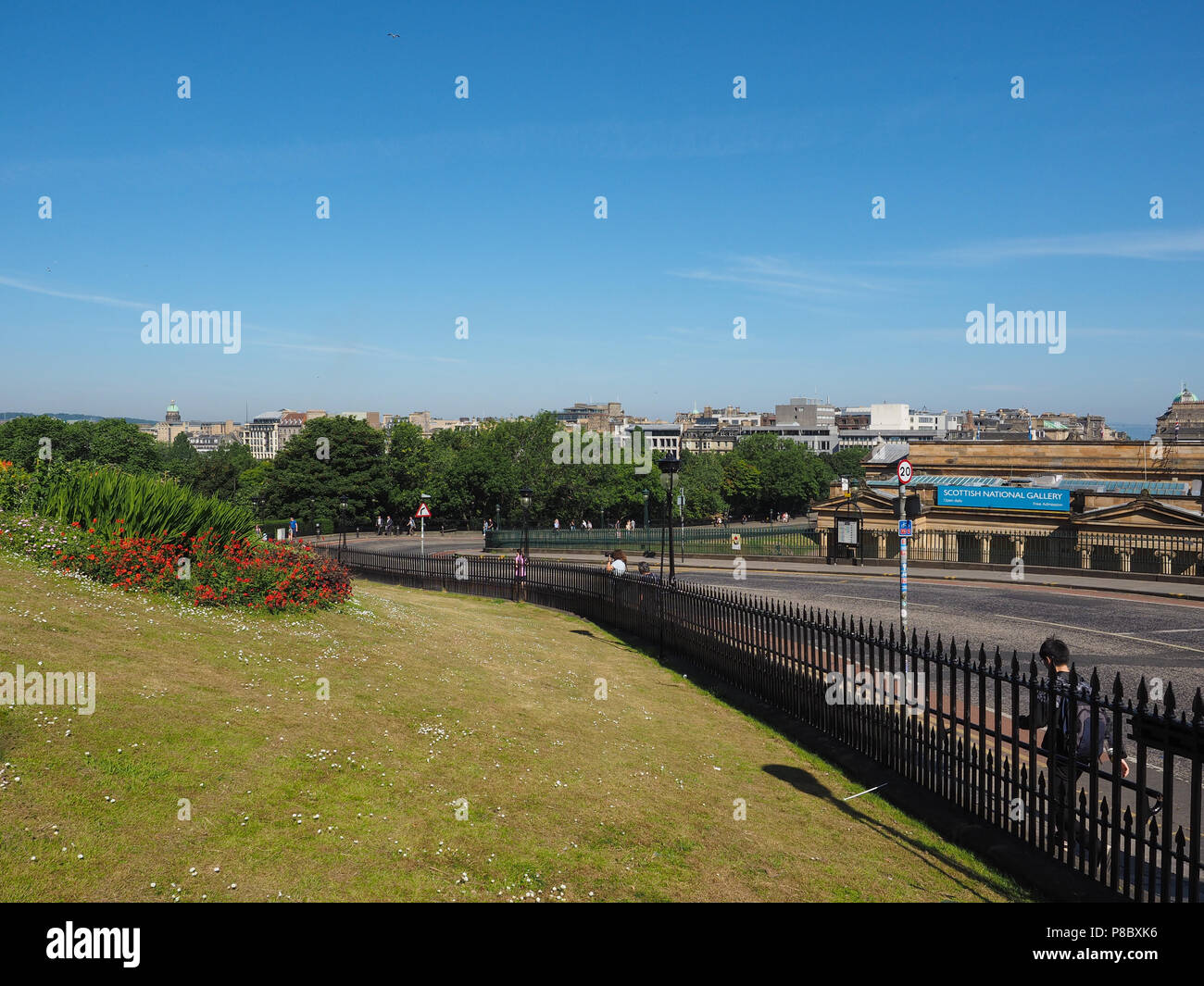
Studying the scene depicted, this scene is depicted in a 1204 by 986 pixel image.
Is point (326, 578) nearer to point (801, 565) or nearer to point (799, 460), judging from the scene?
point (801, 565)

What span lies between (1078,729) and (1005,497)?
36.4 metres

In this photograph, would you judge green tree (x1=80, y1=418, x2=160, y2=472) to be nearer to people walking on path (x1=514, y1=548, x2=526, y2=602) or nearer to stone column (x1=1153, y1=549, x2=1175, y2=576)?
people walking on path (x1=514, y1=548, x2=526, y2=602)

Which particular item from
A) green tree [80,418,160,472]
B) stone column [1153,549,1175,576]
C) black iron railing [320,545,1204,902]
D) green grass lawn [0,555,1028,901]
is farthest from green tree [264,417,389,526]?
green grass lawn [0,555,1028,901]

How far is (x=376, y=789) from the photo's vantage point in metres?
6.89

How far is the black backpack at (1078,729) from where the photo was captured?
597cm

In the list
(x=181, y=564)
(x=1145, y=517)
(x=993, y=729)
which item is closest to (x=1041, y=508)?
(x=1145, y=517)

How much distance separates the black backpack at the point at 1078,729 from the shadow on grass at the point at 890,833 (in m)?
1.13

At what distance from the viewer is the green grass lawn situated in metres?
5.56

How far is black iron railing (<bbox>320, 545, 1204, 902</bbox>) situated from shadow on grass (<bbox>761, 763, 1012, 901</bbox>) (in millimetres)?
517

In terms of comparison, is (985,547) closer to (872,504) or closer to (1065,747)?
(872,504)

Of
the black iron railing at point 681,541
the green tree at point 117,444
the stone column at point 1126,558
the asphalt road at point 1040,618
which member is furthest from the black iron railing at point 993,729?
the green tree at point 117,444
